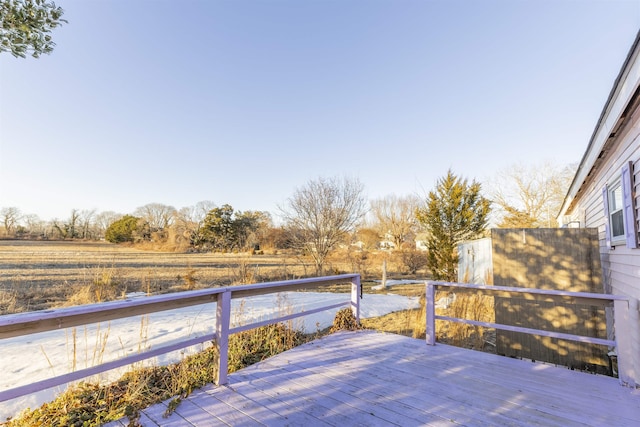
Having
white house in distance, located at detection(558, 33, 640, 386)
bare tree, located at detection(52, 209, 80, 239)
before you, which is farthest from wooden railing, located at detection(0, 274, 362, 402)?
bare tree, located at detection(52, 209, 80, 239)

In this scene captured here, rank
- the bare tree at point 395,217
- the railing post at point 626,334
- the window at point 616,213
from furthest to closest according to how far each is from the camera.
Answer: the bare tree at point 395,217 → the window at point 616,213 → the railing post at point 626,334

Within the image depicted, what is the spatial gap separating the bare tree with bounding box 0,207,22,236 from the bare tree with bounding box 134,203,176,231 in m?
11.5

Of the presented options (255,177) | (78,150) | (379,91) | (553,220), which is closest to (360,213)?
(379,91)

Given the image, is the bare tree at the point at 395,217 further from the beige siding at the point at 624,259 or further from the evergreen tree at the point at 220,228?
the beige siding at the point at 624,259

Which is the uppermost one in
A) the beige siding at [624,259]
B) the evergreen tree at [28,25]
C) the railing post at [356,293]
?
the evergreen tree at [28,25]

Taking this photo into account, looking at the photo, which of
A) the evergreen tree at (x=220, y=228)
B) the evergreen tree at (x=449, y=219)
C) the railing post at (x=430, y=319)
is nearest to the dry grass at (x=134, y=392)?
the railing post at (x=430, y=319)

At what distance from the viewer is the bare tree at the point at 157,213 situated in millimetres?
34541

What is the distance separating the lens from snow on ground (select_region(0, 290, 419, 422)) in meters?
2.88

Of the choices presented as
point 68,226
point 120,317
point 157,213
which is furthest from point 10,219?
point 120,317

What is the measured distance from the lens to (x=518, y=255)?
4277mm

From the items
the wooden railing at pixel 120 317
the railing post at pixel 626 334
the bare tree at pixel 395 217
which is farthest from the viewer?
the bare tree at pixel 395 217

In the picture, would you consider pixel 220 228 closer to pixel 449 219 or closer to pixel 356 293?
pixel 449 219

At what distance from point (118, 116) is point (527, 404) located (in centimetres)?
1225

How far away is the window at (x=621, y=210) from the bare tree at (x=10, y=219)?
1775 inches
